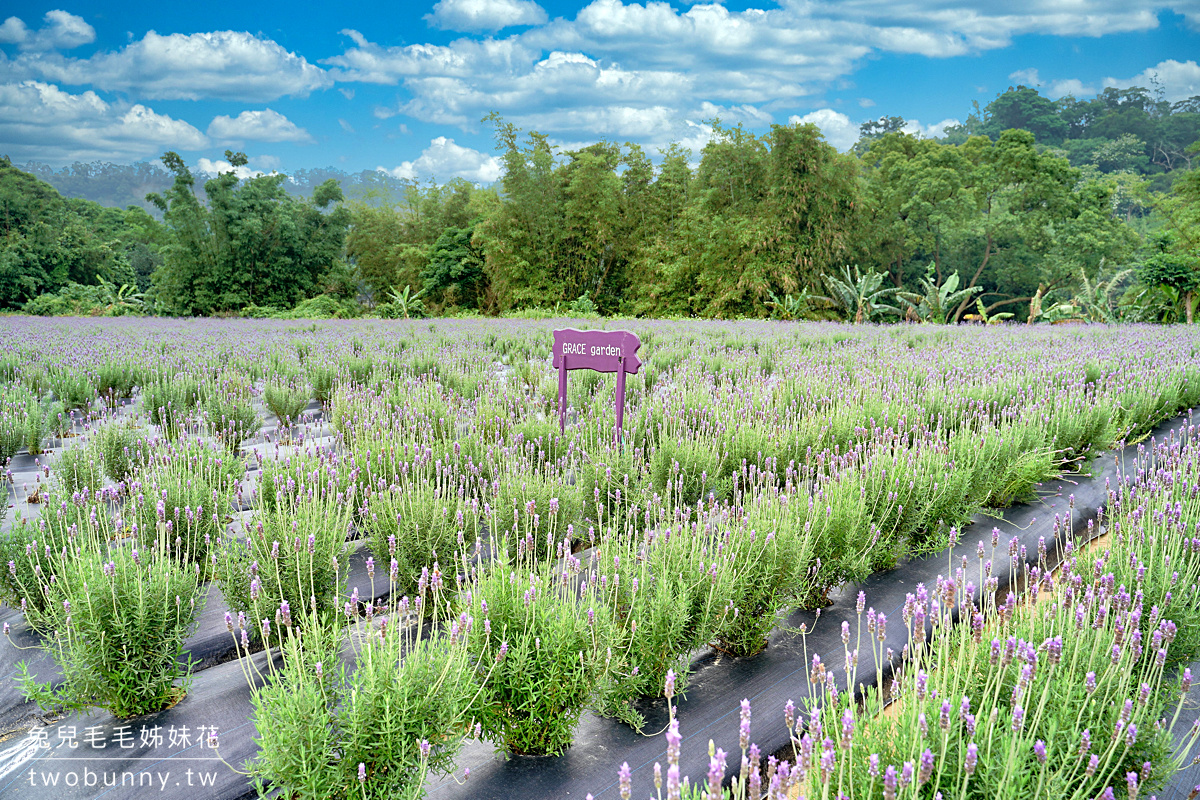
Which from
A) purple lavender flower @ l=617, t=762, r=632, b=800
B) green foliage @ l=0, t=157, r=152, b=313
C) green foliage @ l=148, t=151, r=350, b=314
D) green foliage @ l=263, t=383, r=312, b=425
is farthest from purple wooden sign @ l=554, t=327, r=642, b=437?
green foliage @ l=0, t=157, r=152, b=313

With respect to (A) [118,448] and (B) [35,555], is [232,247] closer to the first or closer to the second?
(A) [118,448]

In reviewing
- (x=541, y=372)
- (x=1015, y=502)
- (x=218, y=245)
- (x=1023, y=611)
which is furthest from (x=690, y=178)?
(x=1023, y=611)

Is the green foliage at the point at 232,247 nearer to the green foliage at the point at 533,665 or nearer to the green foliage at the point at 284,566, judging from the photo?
the green foliage at the point at 284,566

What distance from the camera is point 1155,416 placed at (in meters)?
5.72

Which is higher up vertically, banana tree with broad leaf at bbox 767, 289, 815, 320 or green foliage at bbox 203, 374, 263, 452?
banana tree with broad leaf at bbox 767, 289, 815, 320

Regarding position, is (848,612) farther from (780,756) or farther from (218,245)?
(218,245)

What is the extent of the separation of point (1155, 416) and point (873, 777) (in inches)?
242

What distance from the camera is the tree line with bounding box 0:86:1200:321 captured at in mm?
23266

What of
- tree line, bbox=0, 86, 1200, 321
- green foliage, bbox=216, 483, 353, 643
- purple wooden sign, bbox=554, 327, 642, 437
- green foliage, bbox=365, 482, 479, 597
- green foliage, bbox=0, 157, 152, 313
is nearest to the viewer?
green foliage, bbox=216, 483, 353, 643

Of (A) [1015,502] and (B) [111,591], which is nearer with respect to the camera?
(B) [111,591]

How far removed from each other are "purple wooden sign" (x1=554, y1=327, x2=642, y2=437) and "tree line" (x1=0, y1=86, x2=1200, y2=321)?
16.7 m

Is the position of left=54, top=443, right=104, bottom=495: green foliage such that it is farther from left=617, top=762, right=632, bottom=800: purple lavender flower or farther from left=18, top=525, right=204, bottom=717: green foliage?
left=617, top=762, right=632, bottom=800: purple lavender flower

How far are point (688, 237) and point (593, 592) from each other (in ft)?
80.3

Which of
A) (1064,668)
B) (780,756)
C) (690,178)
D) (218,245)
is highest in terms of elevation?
(690,178)
